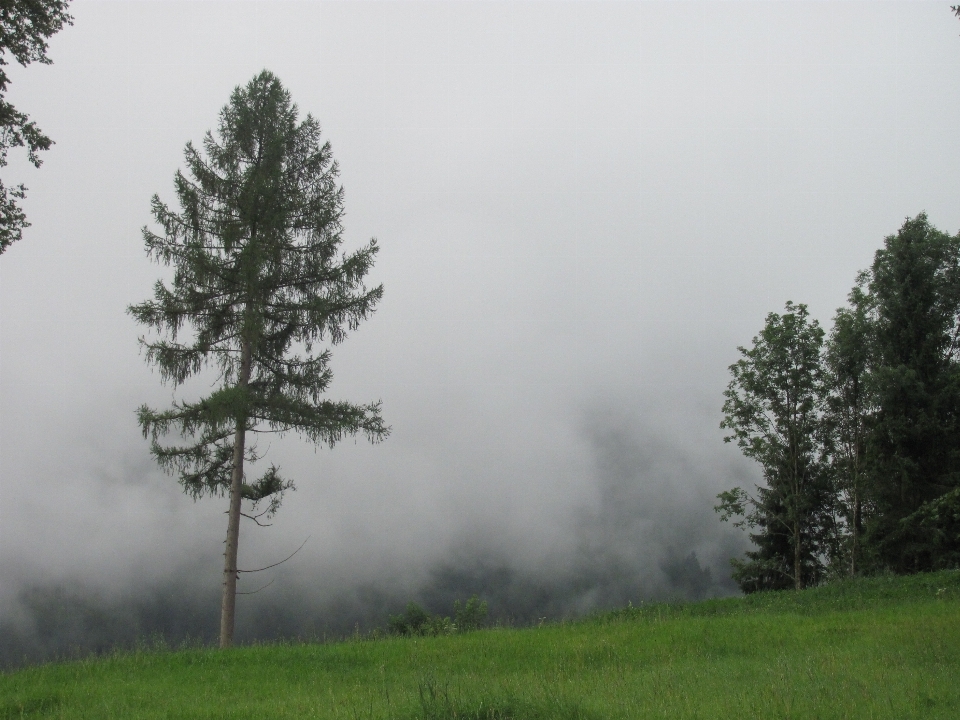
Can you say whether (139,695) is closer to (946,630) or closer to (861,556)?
(946,630)

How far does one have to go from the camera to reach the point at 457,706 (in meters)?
7.38

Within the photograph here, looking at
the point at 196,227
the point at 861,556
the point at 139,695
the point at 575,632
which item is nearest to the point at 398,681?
the point at 139,695

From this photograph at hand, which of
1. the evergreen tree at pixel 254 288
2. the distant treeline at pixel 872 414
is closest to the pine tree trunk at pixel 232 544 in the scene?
the evergreen tree at pixel 254 288

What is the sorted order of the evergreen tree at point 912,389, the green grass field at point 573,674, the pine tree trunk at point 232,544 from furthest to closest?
the evergreen tree at point 912,389
the pine tree trunk at point 232,544
the green grass field at point 573,674

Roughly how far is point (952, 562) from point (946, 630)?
1705 centimetres

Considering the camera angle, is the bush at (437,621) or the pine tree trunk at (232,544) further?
the bush at (437,621)

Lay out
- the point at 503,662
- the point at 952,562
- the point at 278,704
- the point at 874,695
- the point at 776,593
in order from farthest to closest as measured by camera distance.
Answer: the point at 952,562
the point at 776,593
the point at 503,662
the point at 278,704
the point at 874,695

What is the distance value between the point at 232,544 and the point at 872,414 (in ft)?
83.4

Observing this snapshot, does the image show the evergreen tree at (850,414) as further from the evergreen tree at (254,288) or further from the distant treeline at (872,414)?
the evergreen tree at (254,288)

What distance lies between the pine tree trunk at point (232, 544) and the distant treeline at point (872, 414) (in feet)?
67.2

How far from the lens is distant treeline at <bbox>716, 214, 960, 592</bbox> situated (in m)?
27.4

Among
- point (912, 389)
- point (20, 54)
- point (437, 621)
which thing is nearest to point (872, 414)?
point (912, 389)

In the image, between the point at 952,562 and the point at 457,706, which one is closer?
the point at 457,706

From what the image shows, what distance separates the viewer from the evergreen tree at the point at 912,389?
89.4ft
